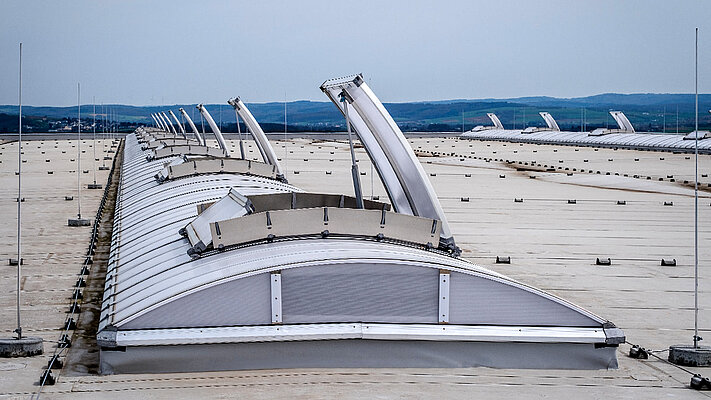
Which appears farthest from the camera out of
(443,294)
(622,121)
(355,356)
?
(622,121)

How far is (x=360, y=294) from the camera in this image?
504 inches

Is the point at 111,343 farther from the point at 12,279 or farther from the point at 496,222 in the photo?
the point at 496,222

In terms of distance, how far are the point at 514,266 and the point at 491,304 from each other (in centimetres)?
1031

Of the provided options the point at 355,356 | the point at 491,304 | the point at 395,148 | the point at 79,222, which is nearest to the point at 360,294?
the point at 355,356

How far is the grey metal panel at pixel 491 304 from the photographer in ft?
42.6

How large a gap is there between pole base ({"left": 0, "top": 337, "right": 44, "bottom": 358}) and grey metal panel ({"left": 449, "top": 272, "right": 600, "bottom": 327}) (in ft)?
18.0

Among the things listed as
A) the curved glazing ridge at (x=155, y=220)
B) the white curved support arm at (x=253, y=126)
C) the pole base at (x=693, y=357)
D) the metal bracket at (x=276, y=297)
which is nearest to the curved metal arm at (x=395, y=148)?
the curved glazing ridge at (x=155, y=220)

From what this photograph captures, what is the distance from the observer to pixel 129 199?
27891mm

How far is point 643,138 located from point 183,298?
84667 mm

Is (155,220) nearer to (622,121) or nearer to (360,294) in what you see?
(360,294)

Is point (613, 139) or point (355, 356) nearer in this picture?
point (355, 356)

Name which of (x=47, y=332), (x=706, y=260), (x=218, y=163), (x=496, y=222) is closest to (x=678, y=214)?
(x=496, y=222)

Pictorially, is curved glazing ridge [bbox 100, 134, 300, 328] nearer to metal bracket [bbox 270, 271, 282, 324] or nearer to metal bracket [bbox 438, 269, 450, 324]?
metal bracket [bbox 270, 271, 282, 324]

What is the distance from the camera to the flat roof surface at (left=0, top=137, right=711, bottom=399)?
11.6 m
